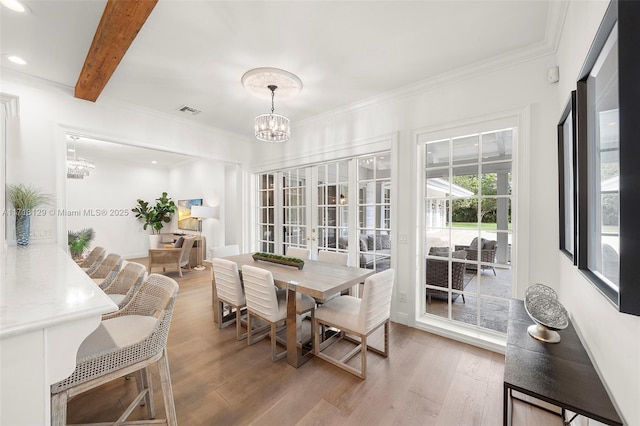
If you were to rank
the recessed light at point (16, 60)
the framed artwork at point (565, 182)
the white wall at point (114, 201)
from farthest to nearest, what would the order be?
the white wall at point (114, 201) → the recessed light at point (16, 60) → the framed artwork at point (565, 182)

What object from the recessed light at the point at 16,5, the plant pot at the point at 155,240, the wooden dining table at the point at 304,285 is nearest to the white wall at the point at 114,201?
the plant pot at the point at 155,240

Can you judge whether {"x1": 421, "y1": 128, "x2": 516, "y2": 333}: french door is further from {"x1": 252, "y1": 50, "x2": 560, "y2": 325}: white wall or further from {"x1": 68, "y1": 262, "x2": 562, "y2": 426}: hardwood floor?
{"x1": 68, "y1": 262, "x2": 562, "y2": 426}: hardwood floor

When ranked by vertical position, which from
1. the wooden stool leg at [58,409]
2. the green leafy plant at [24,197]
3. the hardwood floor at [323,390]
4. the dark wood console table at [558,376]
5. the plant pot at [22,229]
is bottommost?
the hardwood floor at [323,390]

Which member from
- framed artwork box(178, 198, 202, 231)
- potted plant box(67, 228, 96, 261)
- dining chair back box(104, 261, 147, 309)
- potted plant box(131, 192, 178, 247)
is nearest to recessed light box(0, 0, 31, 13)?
dining chair back box(104, 261, 147, 309)

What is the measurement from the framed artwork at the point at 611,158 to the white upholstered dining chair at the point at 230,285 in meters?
2.55

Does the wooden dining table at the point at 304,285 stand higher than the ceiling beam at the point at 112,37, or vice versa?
the ceiling beam at the point at 112,37

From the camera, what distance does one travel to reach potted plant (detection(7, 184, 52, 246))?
106 inches

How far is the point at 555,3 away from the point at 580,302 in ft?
6.66

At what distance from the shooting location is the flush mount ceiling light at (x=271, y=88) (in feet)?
8.78

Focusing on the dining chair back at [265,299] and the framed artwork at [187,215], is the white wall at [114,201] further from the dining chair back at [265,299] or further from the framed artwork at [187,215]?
the dining chair back at [265,299]

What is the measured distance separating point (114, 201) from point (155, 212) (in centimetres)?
104

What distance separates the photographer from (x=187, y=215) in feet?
24.7

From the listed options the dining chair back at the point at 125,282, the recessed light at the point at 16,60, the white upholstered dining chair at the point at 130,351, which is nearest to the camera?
the white upholstered dining chair at the point at 130,351

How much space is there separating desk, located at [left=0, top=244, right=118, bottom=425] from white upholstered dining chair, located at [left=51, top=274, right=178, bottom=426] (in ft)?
0.98
